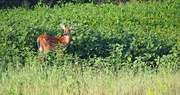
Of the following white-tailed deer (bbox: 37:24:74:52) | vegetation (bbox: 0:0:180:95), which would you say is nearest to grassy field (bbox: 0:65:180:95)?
vegetation (bbox: 0:0:180:95)

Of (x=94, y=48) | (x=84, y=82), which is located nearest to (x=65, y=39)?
(x=94, y=48)

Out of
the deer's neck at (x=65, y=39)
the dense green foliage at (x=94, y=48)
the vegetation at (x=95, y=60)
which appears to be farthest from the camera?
the deer's neck at (x=65, y=39)

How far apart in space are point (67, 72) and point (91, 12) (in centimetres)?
1317

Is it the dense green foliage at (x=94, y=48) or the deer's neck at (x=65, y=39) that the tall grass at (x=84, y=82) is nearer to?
the dense green foliage at (x=94, y=48)

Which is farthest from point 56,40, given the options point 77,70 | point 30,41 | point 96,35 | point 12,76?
point 12,76

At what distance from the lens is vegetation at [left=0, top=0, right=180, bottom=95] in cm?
717

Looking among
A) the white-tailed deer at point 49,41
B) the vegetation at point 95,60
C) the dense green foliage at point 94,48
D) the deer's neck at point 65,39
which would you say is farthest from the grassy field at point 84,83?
the deer's neck at point 65,39

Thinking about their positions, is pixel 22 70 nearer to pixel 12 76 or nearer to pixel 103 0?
pixel 12 76

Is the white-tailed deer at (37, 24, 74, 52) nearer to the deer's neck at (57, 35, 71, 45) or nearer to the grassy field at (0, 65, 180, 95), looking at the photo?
the deer's neck at (57, 35, 71, 45)

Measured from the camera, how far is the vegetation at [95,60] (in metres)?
7.17

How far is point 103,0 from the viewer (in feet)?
94.3

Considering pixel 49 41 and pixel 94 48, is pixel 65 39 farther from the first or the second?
pixel 94 48

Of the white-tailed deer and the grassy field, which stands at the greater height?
the white-tailed deer

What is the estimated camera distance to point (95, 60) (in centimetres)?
1030
